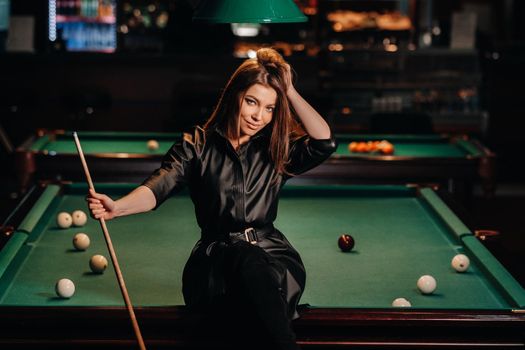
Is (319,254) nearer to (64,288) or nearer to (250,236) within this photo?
(250,236)

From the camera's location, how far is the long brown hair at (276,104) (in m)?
3.06

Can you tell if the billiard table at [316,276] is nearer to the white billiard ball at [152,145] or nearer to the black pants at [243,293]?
the black pants at [243,293]

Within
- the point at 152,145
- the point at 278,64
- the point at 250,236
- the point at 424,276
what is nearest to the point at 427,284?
the point at 424,276

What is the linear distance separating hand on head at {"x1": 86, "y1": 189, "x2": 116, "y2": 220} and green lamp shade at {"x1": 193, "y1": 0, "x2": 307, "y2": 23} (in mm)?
786

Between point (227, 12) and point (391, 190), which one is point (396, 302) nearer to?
point (227, 12)

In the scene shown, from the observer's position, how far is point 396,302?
2949 millimetres

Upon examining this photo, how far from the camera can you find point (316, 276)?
11.1 feet

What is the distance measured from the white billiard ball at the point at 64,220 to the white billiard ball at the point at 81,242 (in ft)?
1.05

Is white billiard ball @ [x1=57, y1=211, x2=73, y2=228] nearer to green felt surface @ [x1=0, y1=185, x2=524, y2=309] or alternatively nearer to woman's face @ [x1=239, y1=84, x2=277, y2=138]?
green felt surface @ [x1=0, y1=185, x2=524, y2=309]

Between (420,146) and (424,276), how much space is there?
10.6ft

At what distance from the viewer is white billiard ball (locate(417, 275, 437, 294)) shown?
312 centimetres

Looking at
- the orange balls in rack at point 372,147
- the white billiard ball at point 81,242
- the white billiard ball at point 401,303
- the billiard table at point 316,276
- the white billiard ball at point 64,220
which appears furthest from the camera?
the orange balls in rack at point 372,147

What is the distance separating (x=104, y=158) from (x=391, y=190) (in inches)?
65.3

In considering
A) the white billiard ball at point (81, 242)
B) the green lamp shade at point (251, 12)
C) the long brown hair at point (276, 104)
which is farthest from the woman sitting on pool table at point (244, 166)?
the white billiard ball at point (81, 242)
